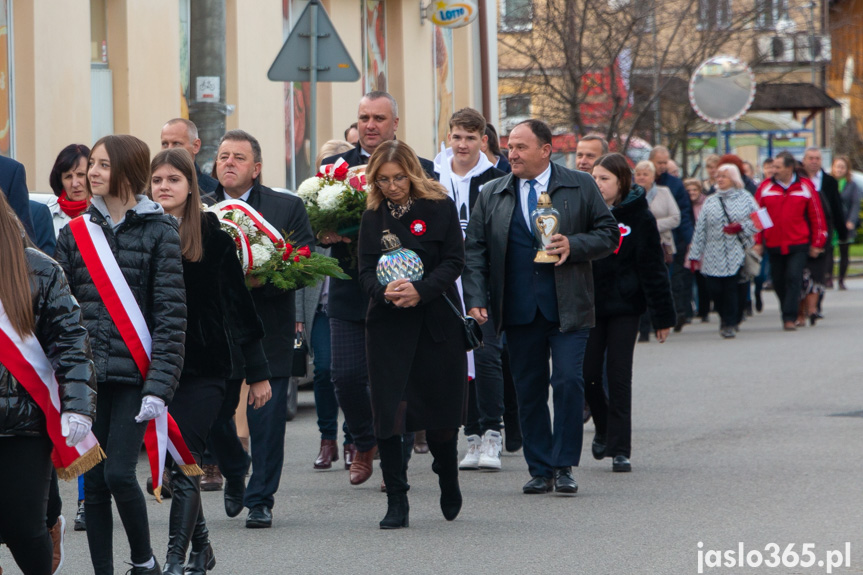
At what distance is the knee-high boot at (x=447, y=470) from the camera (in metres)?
7.50

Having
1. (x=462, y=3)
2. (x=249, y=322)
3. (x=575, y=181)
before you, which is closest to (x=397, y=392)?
(x=249, y=322)

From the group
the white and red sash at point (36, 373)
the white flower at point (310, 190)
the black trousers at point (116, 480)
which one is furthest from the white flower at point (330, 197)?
the white and red sash at point (36, 373)

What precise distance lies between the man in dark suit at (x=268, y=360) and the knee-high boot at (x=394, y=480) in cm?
55

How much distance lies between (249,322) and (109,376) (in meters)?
1.05

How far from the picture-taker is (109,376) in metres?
5.70

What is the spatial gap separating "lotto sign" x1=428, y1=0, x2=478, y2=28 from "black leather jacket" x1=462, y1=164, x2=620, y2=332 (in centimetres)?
1349

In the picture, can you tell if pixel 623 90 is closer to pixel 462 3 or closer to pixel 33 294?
pixel 462 3

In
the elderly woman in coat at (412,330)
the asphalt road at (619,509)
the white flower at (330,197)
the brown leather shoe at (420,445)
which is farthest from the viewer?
the brown leather shoe at (420,445)

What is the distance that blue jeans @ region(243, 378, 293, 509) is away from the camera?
7605mm

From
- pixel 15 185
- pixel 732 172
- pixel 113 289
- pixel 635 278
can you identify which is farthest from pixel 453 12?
pixel 113 289

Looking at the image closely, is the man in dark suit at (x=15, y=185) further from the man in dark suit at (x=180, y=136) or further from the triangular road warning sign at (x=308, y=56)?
the triangular road warning sign at (x=308, y=56)

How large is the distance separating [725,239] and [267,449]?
38.0 feet

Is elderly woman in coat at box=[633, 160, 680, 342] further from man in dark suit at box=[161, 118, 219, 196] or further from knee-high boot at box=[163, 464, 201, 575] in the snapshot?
knee-high boot at box=[163, 464, 201, 575]

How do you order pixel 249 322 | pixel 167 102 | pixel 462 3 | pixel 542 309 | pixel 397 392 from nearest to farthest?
pixel 249 322 < pixel 397 392 < pixel 542 309 < pixel 167 102 < pixel 462 3
